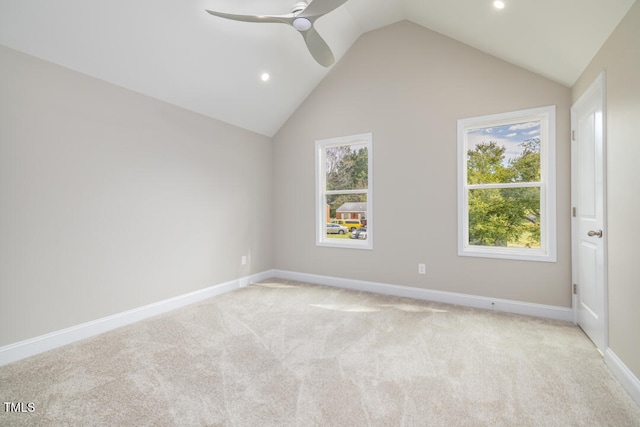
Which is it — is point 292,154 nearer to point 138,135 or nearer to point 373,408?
point 138,135

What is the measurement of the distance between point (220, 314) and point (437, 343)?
2255mm

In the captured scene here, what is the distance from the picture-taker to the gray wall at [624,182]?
181 cm

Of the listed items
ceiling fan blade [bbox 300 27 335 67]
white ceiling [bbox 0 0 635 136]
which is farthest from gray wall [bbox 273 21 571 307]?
ceiling fan blade [bbox 300 27 335 67]

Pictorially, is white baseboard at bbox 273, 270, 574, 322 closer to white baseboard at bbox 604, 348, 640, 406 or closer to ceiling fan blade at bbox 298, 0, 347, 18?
white baseboard at bbox 604, 348, 640, 406

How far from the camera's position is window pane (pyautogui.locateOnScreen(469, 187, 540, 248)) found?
3.29 meters

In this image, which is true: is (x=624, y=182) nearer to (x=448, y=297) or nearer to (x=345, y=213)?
(x=448, y=297)

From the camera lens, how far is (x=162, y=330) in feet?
9.41

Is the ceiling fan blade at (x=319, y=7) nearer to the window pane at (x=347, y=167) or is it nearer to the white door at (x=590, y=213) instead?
the white door at (x=590, y=213)

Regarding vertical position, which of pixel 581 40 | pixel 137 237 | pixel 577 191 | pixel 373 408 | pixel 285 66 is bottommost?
pixel 373 408

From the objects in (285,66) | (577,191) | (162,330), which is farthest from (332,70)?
(162,330)

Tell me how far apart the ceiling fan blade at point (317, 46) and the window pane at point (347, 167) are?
1.57m

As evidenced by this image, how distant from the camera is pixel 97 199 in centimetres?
280

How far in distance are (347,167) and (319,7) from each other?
2482 mm

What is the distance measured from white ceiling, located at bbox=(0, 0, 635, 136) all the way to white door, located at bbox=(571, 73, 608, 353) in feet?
1.36
